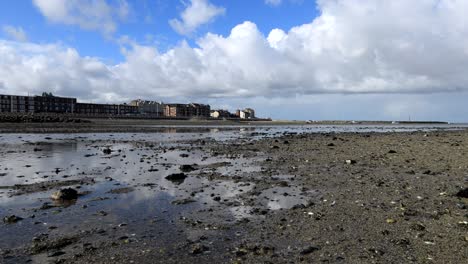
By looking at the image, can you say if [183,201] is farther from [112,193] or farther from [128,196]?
[112,193]

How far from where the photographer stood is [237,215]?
998 centimetres

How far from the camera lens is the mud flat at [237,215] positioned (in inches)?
Answer: 283

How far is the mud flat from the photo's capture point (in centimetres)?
720

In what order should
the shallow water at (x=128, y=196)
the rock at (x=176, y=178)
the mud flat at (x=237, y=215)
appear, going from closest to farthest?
the mud flat at (x=237, y=215) → the shallow water at (x=128, y=196) → the rock at (x=176, y=178)

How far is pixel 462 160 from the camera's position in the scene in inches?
797

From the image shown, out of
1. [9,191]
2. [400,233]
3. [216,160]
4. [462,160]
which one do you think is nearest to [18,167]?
[9,191]

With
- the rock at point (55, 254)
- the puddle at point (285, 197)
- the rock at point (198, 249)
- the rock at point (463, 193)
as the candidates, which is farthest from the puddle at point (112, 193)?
the rock at point (463, 193)

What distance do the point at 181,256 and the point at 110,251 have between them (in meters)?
1.40

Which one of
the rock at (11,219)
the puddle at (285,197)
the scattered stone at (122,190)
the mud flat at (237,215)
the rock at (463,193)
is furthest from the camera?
the scattered stone at (122,190)

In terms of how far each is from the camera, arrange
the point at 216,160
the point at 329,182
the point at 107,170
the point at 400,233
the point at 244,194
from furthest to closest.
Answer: the point at 216,160 < the point at 107,170 < the point at 329,182 < the point at 244,194 < the point at 400,233

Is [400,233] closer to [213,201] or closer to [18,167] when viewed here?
[213,201]

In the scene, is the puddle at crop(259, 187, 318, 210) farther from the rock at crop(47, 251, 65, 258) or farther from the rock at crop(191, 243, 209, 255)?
the rock at crop(47, 251, 65, 258)

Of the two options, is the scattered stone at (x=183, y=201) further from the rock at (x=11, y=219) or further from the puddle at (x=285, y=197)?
the rock at (x=11, y=219)

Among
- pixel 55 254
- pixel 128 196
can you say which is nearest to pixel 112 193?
pixel 128 196
